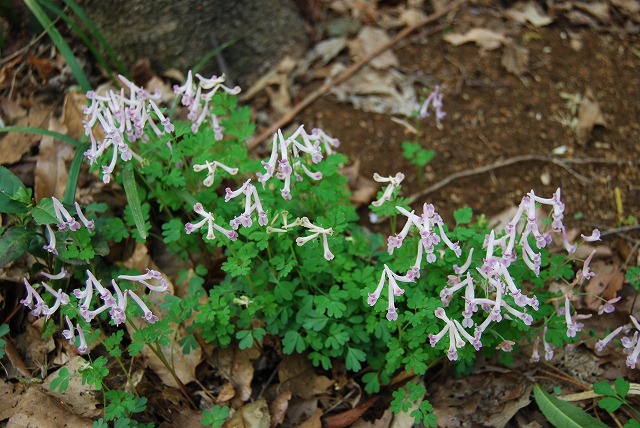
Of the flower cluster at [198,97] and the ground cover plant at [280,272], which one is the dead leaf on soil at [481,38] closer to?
the ground cover plant at [280,272]

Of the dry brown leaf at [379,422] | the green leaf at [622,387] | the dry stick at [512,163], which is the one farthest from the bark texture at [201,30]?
the green leaf at [622,387]

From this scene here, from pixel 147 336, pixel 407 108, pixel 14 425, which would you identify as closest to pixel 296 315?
pixel 147 336

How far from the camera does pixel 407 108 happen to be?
499cm

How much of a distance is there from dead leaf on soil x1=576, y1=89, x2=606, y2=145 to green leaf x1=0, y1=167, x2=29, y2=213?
12.9ft

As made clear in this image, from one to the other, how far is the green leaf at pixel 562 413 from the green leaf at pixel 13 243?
2945mm

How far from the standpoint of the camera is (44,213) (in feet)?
9.93

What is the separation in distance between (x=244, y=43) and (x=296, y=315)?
2844mm

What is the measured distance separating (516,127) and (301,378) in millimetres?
2662

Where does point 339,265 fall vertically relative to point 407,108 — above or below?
above

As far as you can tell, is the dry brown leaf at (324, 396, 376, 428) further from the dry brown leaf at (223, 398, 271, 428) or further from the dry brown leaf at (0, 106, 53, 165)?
the dry brown leaf at (0, 106, 53, 165)

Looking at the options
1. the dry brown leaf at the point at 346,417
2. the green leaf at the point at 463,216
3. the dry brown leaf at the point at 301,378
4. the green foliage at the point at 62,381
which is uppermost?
the green foliage at the point at 62,381

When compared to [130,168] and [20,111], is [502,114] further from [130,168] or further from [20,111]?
[20,111]

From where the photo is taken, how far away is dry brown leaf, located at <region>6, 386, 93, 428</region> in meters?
3.05

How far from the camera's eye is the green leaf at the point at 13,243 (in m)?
3.13
